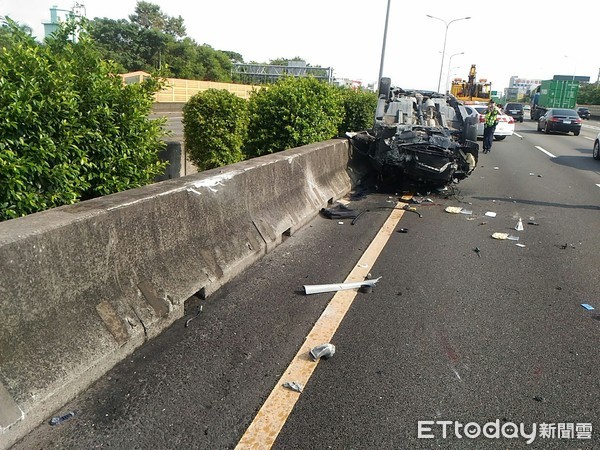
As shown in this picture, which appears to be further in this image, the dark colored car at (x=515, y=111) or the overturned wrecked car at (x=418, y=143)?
the dark colored car at (x=515, y=111)

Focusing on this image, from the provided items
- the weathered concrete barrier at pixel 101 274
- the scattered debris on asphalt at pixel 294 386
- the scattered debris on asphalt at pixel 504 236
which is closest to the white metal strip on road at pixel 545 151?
the scattered debris on asphalt at pixel 504 236

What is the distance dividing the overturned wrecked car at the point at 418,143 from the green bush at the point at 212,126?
3269 millimetres

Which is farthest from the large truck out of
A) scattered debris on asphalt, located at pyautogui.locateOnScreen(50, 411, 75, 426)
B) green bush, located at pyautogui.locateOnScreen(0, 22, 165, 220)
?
scattered debris on asphalt, located at pyautogui.locateOnScreen(50, 411, 75, 426)

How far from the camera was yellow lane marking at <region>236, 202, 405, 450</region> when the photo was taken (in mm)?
2729

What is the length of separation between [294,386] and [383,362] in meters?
0.72

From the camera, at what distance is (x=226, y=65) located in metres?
82.8

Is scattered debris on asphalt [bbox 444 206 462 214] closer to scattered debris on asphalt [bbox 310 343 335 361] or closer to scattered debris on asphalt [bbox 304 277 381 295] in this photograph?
scattered debris on asphalt [bbox 304 277 381 295]

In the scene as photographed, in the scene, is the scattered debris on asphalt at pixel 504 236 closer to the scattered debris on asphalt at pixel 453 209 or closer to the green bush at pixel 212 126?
the scattered debris on asphalt at pixel 453 209

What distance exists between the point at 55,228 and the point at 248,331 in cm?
162

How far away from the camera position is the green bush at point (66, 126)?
138 inches

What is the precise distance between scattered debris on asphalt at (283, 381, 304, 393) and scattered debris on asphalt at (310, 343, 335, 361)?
13.5 inches

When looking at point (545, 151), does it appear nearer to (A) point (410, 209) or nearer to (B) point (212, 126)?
(A) point (410, 209)

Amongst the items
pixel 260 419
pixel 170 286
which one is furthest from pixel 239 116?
pixel 260 419

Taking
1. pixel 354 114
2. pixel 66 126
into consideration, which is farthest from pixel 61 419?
pixel 354 114
